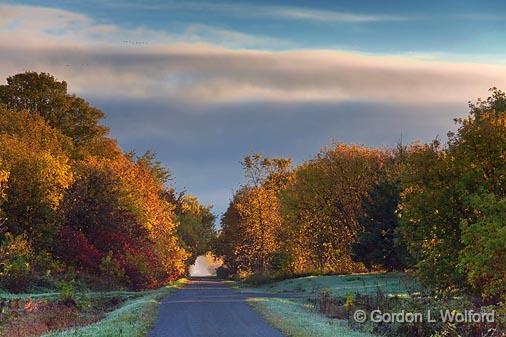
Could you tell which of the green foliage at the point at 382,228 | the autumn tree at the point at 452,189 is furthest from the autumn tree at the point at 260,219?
the autumn tree at the point at 452,189

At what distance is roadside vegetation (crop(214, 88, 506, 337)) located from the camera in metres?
32.8

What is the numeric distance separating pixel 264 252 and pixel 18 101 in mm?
35075

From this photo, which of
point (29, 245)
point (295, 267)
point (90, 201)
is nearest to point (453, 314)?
point (29, 245)

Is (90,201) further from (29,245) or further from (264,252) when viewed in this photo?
(264,252)

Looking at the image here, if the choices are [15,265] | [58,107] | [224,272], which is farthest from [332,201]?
[224,272]

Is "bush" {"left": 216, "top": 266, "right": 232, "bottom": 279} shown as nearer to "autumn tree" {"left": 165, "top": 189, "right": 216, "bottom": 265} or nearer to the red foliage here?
"autumn tree" {"left": 165, "top": 189, "right": 216, "bottom": 265}

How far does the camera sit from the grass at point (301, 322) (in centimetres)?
2530

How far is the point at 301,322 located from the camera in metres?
28.8

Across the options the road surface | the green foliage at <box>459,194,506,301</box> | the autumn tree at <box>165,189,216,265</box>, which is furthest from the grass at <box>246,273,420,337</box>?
the autumn tree at <box>165,189,216,265</box>

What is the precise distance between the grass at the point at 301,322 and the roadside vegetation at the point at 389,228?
46 centimetres

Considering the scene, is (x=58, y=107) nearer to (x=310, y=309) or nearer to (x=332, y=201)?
(x=332, y=201)

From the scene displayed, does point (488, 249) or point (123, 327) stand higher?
point (488, 249)

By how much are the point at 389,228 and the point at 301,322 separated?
130 ft

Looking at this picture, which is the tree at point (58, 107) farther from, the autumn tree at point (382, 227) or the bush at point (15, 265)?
the autumn tree at point (382, 227)
